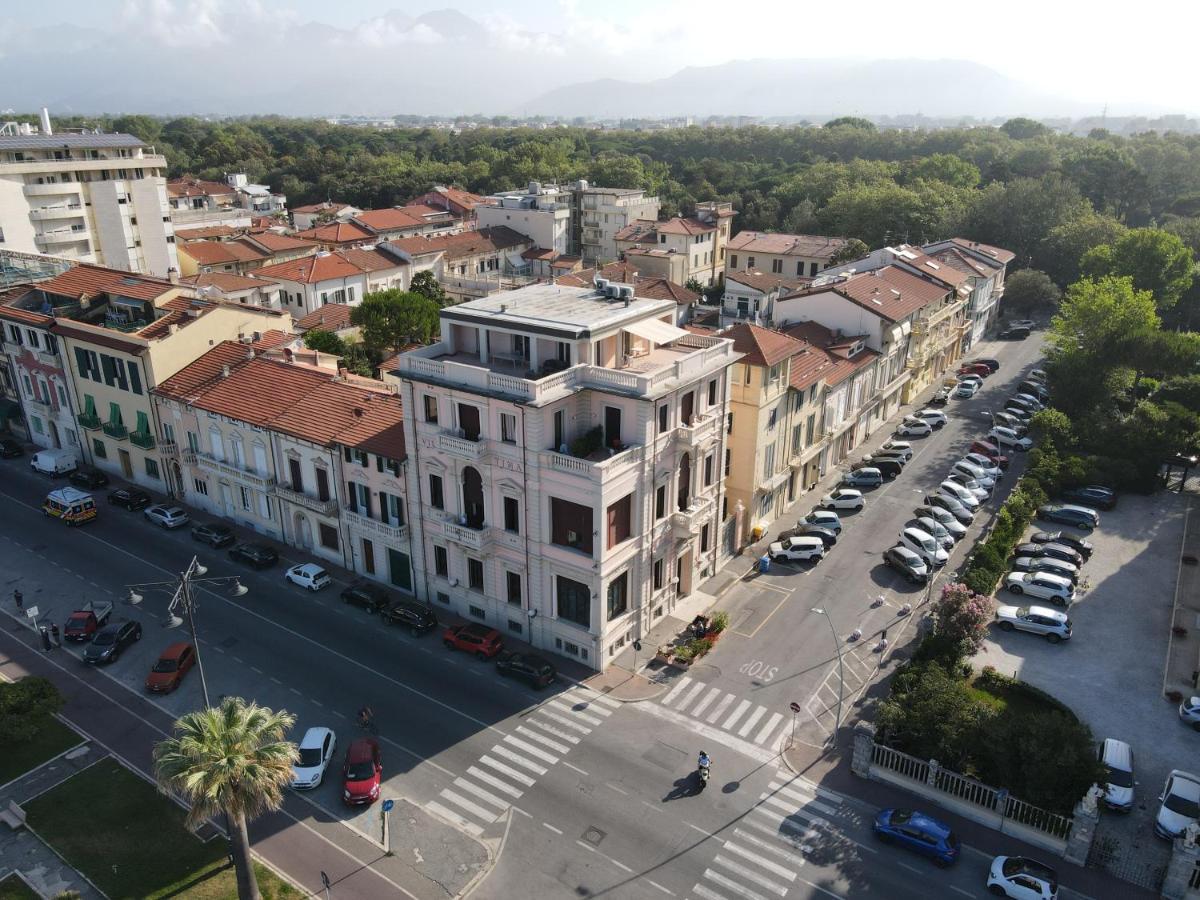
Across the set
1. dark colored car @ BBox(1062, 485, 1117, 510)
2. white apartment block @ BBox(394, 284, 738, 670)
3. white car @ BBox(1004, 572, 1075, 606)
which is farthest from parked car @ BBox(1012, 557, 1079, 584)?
white apartment block @ BBox(394, 284, 738, 670)

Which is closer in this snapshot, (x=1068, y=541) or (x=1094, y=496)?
(x=1068, y=541)

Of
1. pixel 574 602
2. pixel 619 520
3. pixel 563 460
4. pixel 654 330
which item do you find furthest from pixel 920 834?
pixel 654 330

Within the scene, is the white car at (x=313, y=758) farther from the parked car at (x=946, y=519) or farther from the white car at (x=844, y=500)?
the parked car at (x=946, y=519)

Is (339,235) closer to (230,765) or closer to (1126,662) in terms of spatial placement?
(230,765)

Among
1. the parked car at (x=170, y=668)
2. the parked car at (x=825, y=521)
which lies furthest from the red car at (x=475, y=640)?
the parked car at (x=825, y=521)

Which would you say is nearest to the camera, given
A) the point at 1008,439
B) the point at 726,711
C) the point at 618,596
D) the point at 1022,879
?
the point at 1022,879

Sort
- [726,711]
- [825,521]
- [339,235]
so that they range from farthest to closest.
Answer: [339,235], [825,521], [726,711]
